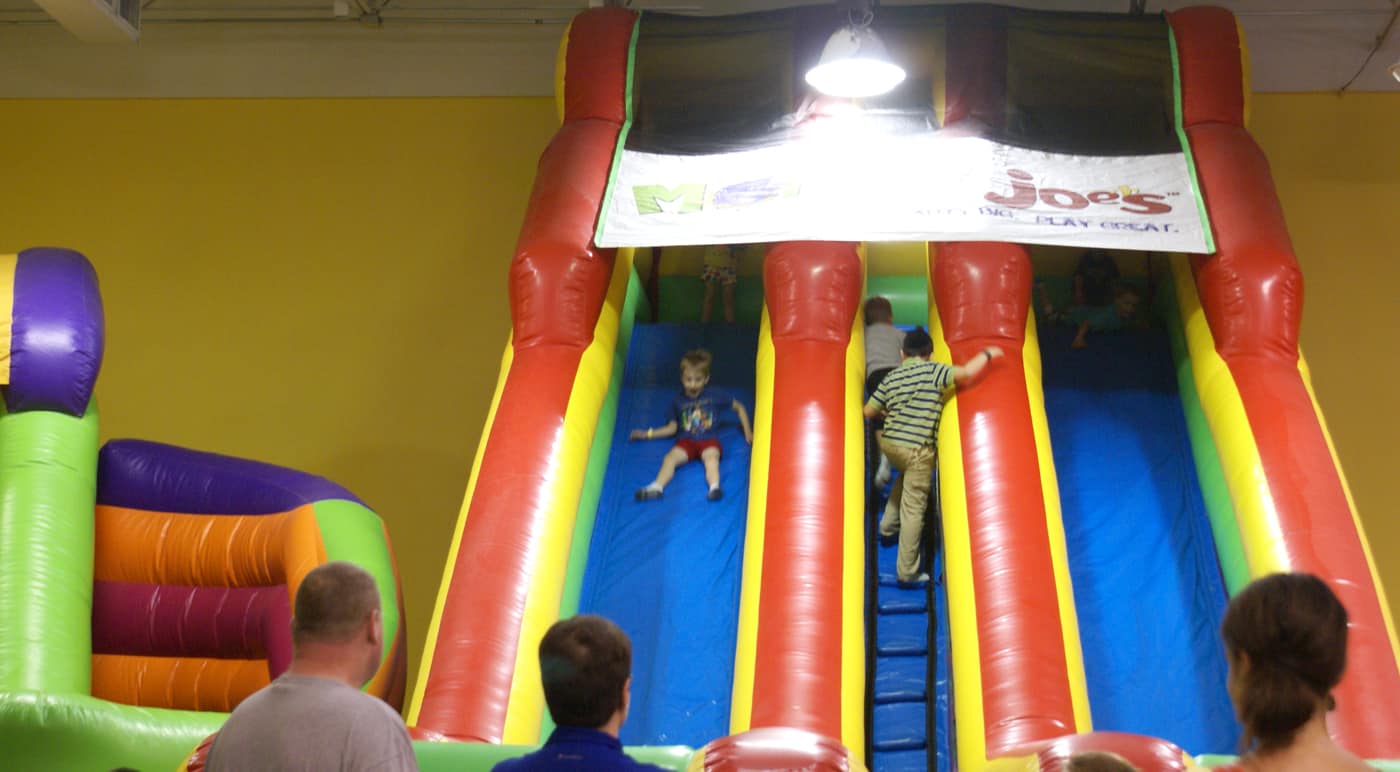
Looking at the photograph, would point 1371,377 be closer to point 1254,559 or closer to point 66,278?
point 1254,559

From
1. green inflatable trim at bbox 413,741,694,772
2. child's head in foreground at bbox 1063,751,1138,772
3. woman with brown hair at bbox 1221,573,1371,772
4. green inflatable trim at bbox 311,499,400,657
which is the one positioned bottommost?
child's head in foreground at bbox 1063,751,1138,772

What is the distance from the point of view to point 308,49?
6.71 m

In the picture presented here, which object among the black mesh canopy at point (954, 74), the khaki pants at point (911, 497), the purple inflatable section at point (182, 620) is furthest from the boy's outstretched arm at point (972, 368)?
the purple inflatable section at point (182, 620)

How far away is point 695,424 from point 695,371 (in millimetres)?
178

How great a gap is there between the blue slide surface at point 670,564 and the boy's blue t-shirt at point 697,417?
2.7 inches

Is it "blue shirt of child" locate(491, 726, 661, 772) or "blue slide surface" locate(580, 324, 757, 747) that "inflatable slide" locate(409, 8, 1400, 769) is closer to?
"blue slide surface" locate(580, 324, 757, 747)

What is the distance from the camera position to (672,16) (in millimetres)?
5477

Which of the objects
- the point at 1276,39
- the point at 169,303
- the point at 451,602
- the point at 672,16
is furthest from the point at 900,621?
the point at 169,303

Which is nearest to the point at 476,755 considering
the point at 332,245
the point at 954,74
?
the point at 954,74

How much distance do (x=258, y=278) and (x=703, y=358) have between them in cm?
260

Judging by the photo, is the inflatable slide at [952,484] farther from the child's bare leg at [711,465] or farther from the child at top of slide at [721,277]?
the child at top of slide at [721,277]

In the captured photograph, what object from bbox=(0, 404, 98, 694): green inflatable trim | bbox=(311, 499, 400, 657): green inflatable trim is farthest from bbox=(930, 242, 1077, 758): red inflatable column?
A: bbox=(0, 404, 98, 694): green inflatable trim

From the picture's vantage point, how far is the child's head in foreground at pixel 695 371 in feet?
16.2

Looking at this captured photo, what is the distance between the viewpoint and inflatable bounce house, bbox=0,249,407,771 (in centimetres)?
404
